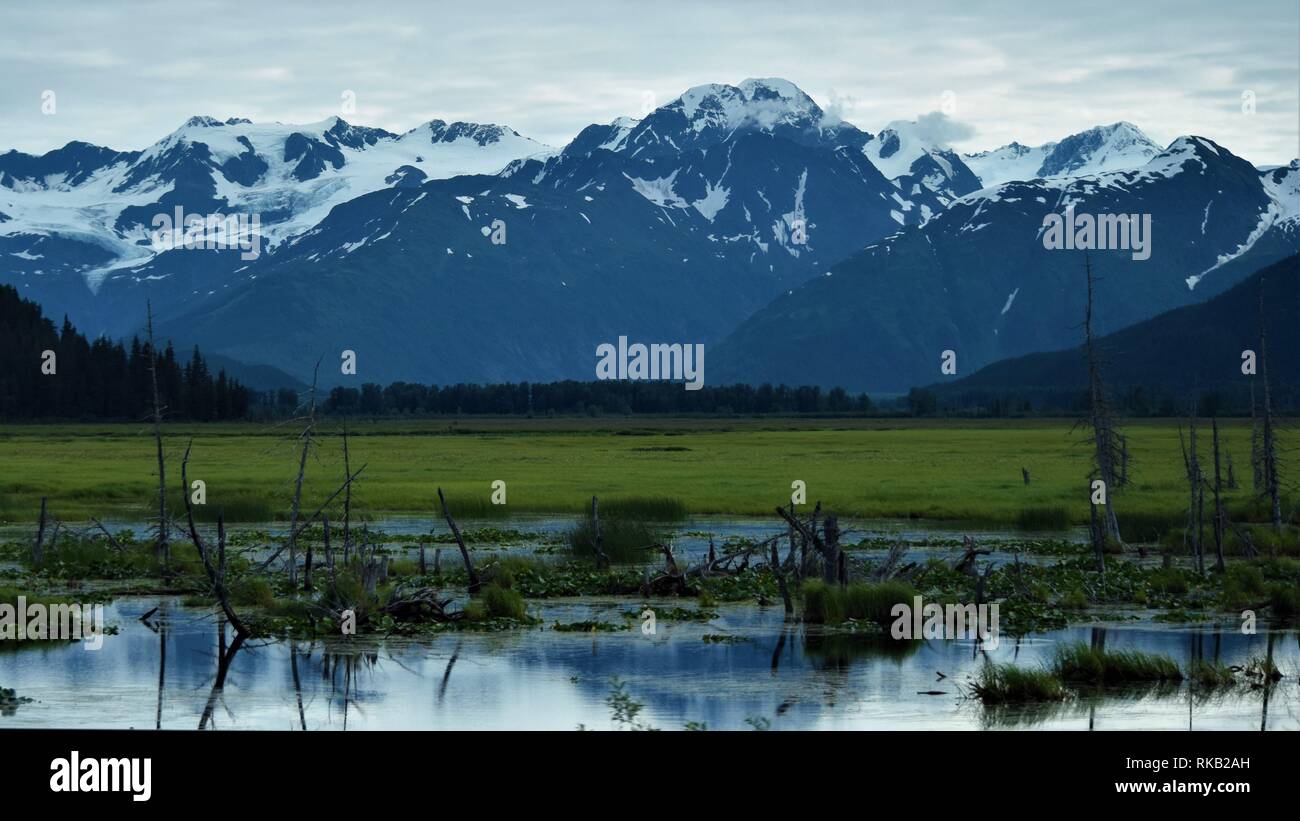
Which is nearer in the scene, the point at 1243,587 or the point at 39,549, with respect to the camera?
the point at 1243,587

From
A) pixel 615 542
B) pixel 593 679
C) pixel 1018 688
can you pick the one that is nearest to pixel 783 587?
pixel 593 679

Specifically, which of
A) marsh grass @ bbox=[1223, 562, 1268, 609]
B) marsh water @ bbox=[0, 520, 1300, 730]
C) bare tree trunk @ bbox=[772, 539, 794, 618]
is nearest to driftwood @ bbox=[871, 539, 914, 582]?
bare tree trunk @ bbox=[772, 539, 794, 618]

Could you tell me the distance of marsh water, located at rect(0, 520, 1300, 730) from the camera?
28.9 meters

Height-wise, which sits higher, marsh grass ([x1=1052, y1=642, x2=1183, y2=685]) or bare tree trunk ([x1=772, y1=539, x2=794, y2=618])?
bare tree trunk ([x1=772, y1=539, x2=794, y2=618])

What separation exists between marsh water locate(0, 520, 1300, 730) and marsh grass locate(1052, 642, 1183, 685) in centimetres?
91

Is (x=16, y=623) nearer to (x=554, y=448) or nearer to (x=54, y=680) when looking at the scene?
(x=54, y=680)

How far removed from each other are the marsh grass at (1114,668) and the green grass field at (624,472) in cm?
1891

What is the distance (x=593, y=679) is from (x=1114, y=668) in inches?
410

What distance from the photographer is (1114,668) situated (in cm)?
3231

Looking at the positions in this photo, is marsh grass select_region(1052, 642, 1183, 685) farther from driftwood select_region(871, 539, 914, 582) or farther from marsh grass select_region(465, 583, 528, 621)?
marsh grass select_region(465, 583, 528, 621)

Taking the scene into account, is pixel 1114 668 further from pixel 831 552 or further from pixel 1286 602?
pixel 1286 602
